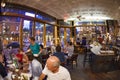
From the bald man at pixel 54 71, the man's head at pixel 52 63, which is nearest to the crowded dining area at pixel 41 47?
the bald man at pixel 54 71

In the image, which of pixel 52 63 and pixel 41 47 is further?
pixel 41 47

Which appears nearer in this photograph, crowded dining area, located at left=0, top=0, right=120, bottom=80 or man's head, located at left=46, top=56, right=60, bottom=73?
man's head, located at left=46, top=56, right=60, bottom=73

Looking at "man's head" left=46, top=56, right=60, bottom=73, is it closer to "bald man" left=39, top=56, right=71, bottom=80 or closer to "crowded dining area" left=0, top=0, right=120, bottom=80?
"bald man" left=39, top=56, right=71, bottom=80

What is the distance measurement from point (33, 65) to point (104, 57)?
574cm

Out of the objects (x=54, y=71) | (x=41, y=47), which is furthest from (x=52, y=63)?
(x=41, y=47)

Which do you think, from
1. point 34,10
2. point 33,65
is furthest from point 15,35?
point 33,65

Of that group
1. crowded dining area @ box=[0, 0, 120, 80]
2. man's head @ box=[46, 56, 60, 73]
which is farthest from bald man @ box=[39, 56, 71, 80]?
crowded dining area @ box=[0, 0, 120, 80]

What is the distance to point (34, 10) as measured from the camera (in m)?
12.4

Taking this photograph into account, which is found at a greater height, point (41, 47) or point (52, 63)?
point (52, 63)

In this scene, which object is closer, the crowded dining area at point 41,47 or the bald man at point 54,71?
the bald man at point 54,71

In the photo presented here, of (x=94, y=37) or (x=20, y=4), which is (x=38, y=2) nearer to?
(x=20, y=4)

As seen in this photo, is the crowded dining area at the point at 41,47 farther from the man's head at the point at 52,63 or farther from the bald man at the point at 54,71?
the man's head at the point at 52,63

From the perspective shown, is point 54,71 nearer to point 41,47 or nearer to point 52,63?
point 52,63

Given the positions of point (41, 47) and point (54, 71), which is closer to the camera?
point (54, 71)
